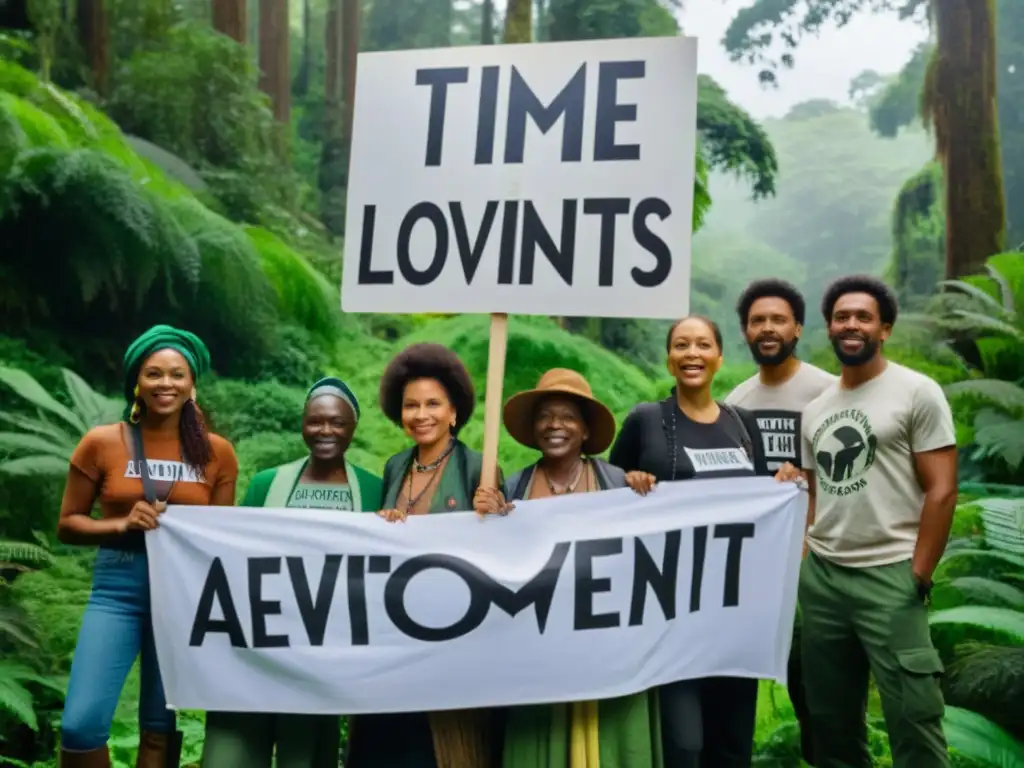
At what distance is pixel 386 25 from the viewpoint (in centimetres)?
1659

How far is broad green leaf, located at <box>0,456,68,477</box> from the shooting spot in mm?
5508

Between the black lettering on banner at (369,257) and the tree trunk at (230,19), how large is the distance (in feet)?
32.2

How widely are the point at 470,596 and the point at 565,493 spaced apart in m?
0.43

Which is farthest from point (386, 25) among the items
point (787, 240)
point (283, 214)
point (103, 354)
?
point (787, 240)

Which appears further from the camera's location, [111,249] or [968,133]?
[968,133]

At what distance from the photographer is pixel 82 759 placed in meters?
3.07

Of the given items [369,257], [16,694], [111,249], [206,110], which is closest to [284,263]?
[111,249]

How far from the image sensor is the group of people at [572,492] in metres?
3.16

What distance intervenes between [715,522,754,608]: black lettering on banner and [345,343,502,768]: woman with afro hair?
75 cm

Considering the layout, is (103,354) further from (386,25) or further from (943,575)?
(386,25)

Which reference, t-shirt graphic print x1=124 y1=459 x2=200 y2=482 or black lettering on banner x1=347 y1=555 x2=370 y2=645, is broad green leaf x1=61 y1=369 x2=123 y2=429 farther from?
black lettering on banner x1=347 y1=555 x2=370 y2=645

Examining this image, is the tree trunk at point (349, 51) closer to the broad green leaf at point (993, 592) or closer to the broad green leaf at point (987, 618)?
the broad green leaf at point (993, 592)

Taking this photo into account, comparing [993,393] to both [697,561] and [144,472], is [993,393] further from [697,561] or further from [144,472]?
[144,472]

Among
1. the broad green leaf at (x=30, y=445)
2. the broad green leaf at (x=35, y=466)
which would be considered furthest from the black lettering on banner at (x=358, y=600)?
the broad green leaf at (x=30, y=445)
